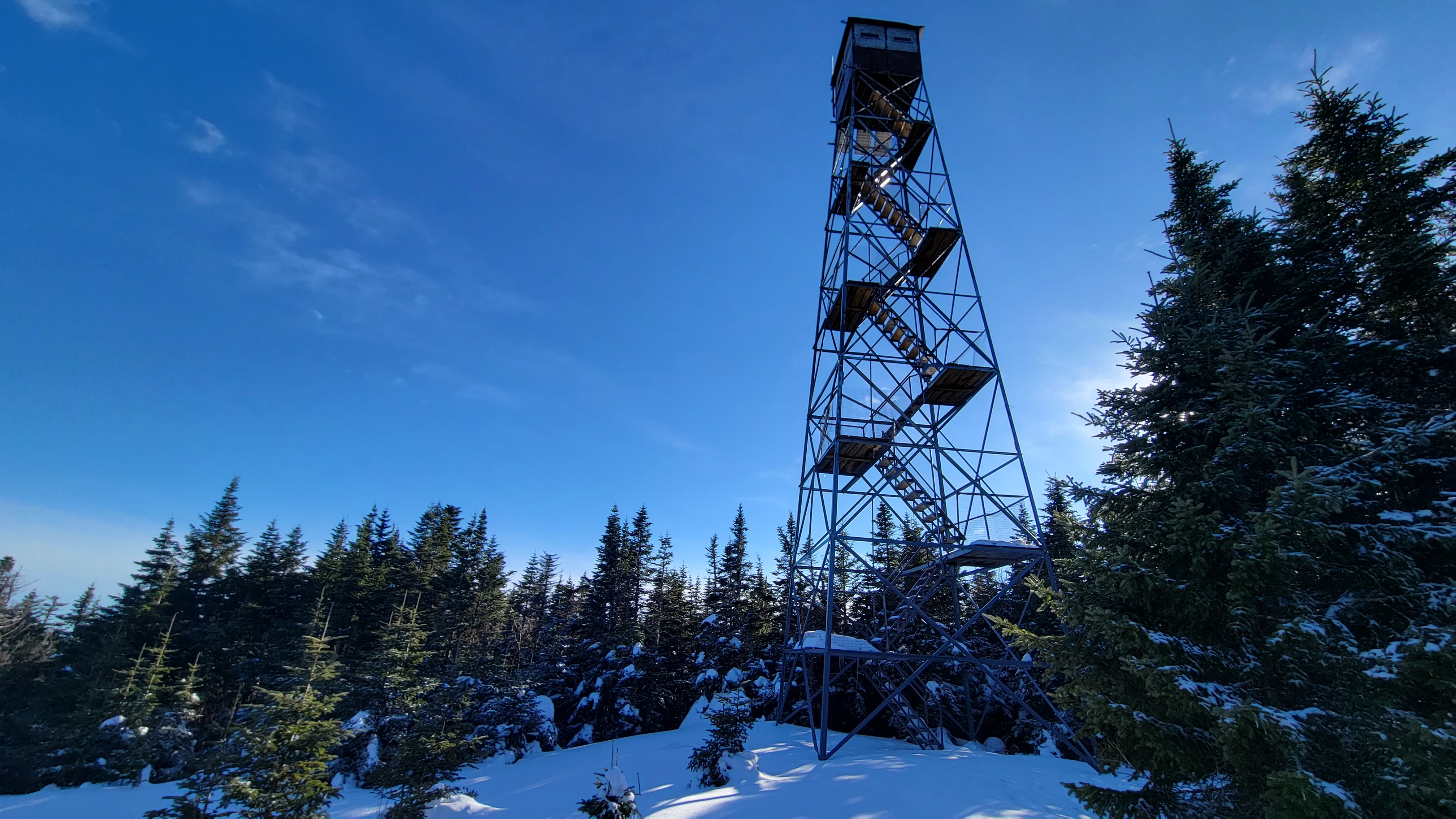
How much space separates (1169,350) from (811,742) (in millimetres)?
10945

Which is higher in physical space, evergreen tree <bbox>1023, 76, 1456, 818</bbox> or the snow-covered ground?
evergreen tree <bbox>1023, 76, 1456, 818</bbox>

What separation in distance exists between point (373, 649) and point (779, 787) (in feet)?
93.1

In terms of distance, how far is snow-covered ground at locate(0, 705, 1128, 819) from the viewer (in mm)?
7402

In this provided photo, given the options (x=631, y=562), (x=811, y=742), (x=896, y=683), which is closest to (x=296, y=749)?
(x=811, y=742)

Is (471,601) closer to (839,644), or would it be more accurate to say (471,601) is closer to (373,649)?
(373,649)

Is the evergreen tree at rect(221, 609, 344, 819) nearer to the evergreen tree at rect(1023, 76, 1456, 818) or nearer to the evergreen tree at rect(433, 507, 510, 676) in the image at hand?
the evergreen tree at rect(1023, 76, 1456, 818)

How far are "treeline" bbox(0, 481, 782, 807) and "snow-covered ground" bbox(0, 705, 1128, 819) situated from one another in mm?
2428

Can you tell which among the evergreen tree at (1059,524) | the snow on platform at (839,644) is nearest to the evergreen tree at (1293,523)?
the evergreen tree at (1059,524)

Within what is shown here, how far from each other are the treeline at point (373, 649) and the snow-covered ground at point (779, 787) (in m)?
2.43

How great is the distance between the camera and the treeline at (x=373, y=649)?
22.3 m

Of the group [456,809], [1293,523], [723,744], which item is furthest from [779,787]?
[456,809]

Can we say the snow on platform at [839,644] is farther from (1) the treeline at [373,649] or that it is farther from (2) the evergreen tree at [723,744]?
(1) the treeline at [373,649]

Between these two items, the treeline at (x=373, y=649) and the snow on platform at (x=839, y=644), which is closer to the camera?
the snow on platform at (x=839, y=644)

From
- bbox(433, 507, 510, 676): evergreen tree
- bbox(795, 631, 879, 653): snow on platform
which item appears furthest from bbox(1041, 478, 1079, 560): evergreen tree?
bbox(433, 507, 510, 676): evergreen tree
